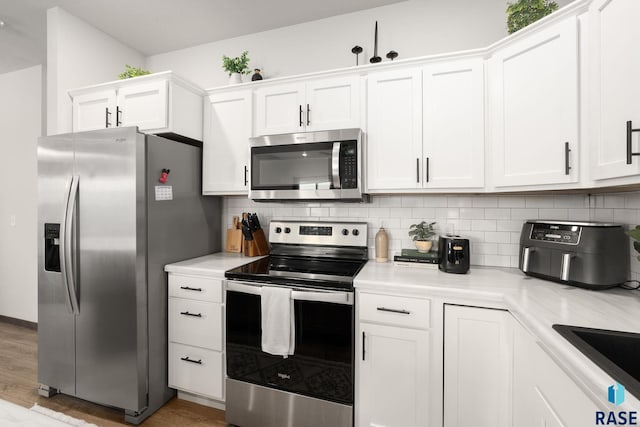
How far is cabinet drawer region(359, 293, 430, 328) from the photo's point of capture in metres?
1.59

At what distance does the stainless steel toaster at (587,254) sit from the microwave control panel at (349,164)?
1159 mm

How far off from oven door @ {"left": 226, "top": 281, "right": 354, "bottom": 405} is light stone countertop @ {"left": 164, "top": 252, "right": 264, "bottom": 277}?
215 mm

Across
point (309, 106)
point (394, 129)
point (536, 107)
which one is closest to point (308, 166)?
point (309, 106)

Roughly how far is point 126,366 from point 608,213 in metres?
3.09

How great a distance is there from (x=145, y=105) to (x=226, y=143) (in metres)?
0.65

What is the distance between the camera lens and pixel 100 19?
2562 millimetres

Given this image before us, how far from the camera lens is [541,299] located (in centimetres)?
136

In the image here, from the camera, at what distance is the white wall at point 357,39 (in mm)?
2139

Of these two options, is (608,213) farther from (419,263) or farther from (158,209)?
(158,209)

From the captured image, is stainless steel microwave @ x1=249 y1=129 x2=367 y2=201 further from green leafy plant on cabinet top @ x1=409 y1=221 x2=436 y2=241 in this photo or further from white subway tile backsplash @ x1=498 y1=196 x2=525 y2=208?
white subway tile backsplash @ x1=498 y1=196 x2=525 y2=208

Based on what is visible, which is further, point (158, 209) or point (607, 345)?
point (158, 209)

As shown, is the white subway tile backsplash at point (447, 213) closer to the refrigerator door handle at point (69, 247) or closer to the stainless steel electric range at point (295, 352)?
the stainless steel electric range at point (295, 352)

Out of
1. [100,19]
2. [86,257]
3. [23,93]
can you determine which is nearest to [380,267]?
[86,257]

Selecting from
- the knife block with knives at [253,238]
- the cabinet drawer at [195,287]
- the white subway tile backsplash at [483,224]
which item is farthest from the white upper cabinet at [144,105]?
the white subway tile backsplash at [483,224]
